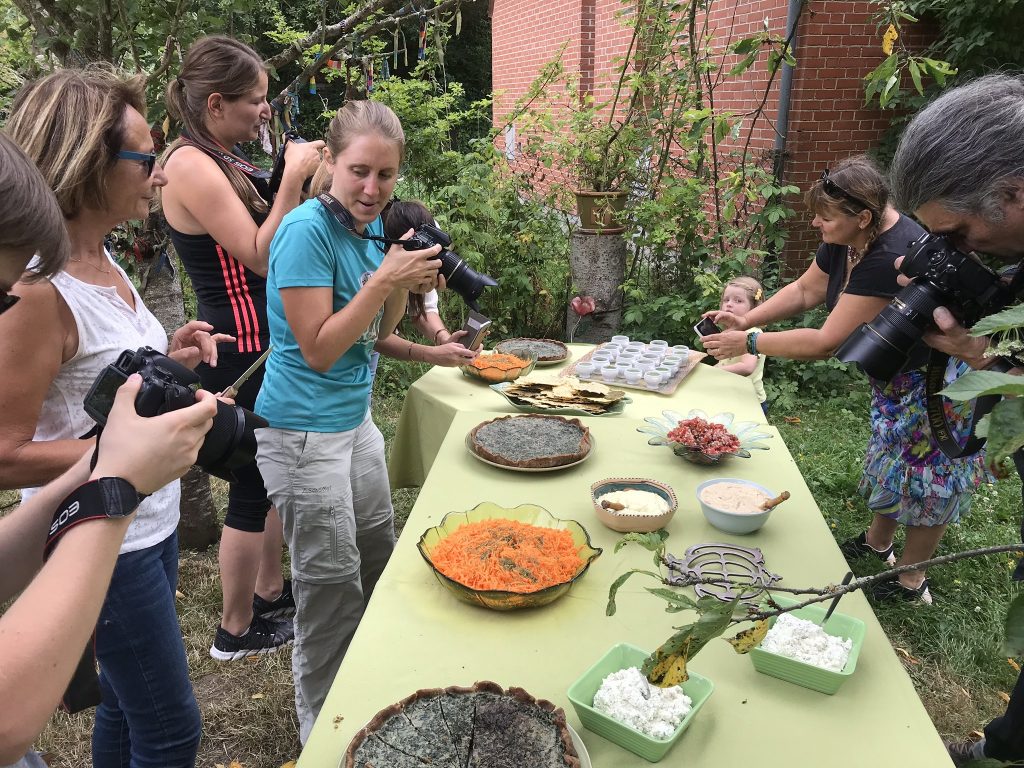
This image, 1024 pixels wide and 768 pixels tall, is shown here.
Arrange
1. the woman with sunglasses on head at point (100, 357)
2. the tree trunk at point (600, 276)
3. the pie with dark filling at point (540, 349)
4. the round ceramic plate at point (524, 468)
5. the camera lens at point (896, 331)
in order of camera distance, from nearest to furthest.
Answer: the woman with sunglasses on head at point (100, 357), the camera lens at point (896, 331), the round ceramic plate at point (524, 468), the pie with dark filling at point (540, 349), the tree trunk at point (600, 276)

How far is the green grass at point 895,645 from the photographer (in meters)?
2.29

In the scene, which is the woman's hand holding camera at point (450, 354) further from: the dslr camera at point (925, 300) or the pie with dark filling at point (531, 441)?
the dslr camera at point (925, 300)

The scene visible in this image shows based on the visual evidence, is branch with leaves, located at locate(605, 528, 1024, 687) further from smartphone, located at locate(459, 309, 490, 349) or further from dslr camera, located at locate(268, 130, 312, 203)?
dslr camera, located at locate(268, 130, 312, 203)

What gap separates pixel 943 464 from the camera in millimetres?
2576

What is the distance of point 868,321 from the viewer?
7.67 feet

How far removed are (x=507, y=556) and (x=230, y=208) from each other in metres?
1.41

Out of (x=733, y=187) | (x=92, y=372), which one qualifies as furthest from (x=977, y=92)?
(x=733, y=187)

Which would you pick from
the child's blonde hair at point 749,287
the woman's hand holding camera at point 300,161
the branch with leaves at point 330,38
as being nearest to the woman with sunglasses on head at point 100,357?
the woman's hand holding camera at point 300,161

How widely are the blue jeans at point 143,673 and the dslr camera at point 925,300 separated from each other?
1.78 meters

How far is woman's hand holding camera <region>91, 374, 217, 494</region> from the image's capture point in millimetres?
975

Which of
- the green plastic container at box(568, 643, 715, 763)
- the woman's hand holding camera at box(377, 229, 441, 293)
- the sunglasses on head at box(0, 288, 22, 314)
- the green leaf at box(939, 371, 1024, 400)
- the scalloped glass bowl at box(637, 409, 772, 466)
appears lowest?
the scalloped glass bowl at box(637, 409, 772, 466)

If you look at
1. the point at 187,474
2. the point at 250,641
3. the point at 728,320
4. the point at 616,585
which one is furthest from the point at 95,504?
the point at 728,320

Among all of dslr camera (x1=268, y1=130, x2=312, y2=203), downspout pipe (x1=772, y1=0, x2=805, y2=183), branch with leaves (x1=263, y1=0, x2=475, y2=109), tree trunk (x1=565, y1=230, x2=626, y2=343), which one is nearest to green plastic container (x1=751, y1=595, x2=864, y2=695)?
dslr camera (x1=268, y1=130, x2=312, y2=203)

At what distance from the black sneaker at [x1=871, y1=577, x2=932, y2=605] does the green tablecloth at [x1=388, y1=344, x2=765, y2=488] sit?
1.00 meters
